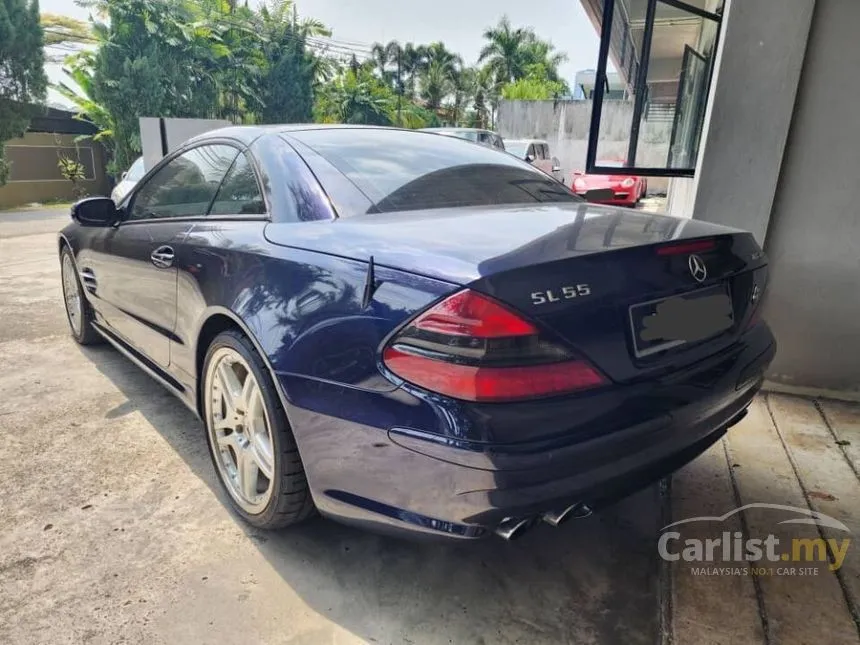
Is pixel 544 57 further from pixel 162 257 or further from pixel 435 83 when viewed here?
pixel 162 257

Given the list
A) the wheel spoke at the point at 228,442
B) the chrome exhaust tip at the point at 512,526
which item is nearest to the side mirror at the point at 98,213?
the wheel spoke at the point at 228,442

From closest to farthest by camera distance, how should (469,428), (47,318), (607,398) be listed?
(469,428)
(607,398)
(47,318)

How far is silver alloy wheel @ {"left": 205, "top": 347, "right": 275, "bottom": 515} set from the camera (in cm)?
206

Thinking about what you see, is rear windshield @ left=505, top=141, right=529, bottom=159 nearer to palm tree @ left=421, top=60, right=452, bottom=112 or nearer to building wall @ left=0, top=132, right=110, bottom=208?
building wall @ left=0, top=132, right=110, bottom=208

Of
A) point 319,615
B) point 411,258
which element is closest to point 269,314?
point 411,258

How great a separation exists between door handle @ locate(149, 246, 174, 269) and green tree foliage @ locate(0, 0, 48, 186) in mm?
18693

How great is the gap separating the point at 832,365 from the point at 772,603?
6.60 feet

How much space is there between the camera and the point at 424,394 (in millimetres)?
1426

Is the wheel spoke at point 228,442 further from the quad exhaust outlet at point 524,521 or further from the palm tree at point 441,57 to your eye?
the palm tree at point 441,57

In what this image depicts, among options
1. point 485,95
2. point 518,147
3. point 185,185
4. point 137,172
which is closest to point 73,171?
point 137,172

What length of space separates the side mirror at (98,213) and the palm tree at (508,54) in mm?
39917

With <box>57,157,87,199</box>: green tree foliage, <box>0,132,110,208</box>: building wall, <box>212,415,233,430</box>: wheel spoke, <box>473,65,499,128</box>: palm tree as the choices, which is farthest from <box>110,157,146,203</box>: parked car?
<box>473,65,499,128</box>: palm tree

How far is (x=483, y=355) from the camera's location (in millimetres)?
1384

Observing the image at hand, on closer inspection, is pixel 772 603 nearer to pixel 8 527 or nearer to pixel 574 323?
pixel 574 323
